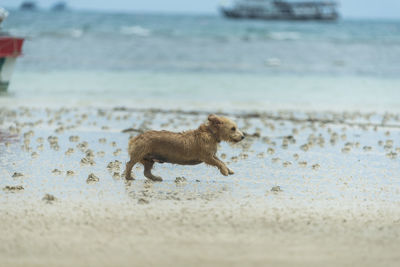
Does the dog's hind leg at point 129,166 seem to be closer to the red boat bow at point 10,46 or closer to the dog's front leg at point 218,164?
the dog's front leg at point 218,164

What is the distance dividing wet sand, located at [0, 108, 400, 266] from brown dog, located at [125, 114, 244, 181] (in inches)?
12.1

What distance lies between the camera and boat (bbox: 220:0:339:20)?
118312mm

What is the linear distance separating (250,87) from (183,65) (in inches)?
435

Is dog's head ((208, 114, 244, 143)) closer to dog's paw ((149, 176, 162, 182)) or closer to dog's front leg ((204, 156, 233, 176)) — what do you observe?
dog's front leg ((204, 156, 233, 176))

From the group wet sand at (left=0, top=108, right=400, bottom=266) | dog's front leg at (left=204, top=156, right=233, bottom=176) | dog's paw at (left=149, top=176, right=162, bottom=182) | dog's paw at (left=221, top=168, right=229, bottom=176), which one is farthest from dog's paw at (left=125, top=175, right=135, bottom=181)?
dog's paw at (left=221, top=168, right=229, bottom=176)

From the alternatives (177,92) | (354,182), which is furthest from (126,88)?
(354,182)

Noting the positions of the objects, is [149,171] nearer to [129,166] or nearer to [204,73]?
[129,166]

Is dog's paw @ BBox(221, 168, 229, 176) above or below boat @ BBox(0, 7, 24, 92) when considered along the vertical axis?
below

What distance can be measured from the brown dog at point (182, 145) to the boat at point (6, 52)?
15.3 meters

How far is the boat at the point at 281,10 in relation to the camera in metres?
118

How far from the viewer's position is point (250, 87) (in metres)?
26.4

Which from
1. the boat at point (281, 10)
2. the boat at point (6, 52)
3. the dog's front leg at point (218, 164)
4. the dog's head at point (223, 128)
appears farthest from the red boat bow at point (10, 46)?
the boat at point (281, 10)

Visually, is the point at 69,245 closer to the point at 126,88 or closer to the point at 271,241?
the point at 271,241

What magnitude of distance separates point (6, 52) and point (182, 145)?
15.7 meters
